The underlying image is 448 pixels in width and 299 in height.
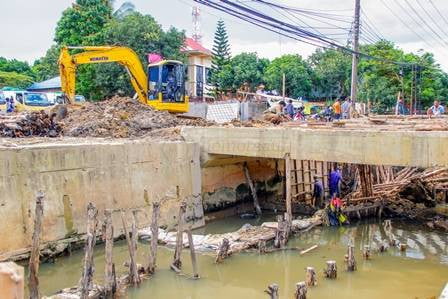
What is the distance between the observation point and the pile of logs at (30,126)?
49.8 ft

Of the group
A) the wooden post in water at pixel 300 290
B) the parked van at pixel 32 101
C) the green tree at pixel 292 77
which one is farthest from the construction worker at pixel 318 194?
the green tree at pixel 292 77

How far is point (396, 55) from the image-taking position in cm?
3397

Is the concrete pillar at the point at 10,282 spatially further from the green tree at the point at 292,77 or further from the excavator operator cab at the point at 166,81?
the green tree at the point at 292,77

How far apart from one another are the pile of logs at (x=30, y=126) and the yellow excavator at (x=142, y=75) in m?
3.28

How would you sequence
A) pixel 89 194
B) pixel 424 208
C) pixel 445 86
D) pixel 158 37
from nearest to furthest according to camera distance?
pixel 89 194, pixel 424 208, pixel 158 37, pixel 445 86

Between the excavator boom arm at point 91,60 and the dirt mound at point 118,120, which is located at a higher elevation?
the excavator boom arm at point 91,60

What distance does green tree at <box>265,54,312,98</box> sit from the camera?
3925 centimetres

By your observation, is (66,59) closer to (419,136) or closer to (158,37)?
(158,37)

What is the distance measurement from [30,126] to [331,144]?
Result: 9.35 metres

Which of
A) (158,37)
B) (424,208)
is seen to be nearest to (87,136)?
(424,208)

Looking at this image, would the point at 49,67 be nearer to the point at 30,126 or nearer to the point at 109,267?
the point at 30,126

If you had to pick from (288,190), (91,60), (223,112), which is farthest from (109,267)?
(223,112)

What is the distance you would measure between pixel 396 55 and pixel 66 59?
23.2 metres

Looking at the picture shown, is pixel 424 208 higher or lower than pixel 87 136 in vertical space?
lower
